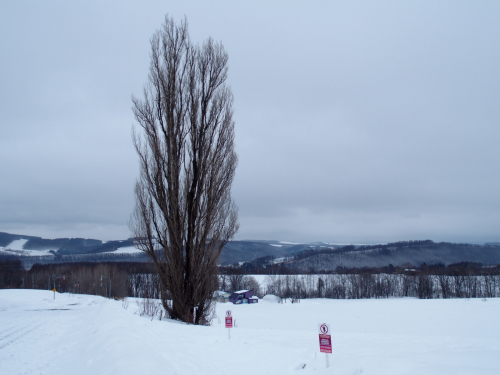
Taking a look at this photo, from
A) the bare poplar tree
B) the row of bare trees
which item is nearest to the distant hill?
the row of bare trees

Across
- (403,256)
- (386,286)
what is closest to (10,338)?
(386,286)

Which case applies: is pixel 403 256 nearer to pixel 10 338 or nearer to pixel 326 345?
pixel 10 338

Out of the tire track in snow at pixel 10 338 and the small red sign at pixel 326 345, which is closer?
the small red sign at pixel 326 345

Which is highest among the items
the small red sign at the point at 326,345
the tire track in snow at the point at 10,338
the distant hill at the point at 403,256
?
the small red sign at the point at 326,345

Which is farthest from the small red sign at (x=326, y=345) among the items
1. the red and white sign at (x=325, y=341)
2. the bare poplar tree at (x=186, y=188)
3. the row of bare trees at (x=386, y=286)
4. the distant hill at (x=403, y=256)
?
the distant hill at (x=403, y=256)

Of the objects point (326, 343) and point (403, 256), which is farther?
point (403, 256)

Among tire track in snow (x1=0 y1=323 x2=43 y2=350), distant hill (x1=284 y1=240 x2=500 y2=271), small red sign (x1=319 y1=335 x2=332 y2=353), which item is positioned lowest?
distant hill (x1=284 y1=240 x2=500 y2=271)

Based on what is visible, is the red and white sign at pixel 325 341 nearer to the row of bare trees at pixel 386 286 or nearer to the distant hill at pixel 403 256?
the row of bare trees at pixel 386 286

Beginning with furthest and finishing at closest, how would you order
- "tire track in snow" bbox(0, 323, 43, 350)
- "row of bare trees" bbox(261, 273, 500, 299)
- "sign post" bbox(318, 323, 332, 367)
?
"row of bare trees" bbox(261, 273, 500, 299)
"tire track in snow" bbox(0, 323, 43, 350)
"sign post" bbox(318, 323, 332, 367)

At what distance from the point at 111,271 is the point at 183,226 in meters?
77.2

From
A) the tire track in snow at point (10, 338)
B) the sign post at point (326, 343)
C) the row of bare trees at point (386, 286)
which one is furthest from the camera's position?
the row of bare trees at point (386, 286)

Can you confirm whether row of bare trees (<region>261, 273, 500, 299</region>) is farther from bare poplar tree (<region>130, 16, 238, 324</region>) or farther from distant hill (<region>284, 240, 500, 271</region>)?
bare poplar tree (<region>130, 16, 238, 324</region>)

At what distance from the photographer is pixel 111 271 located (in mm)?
81562

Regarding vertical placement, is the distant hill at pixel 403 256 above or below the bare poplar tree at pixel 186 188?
below
